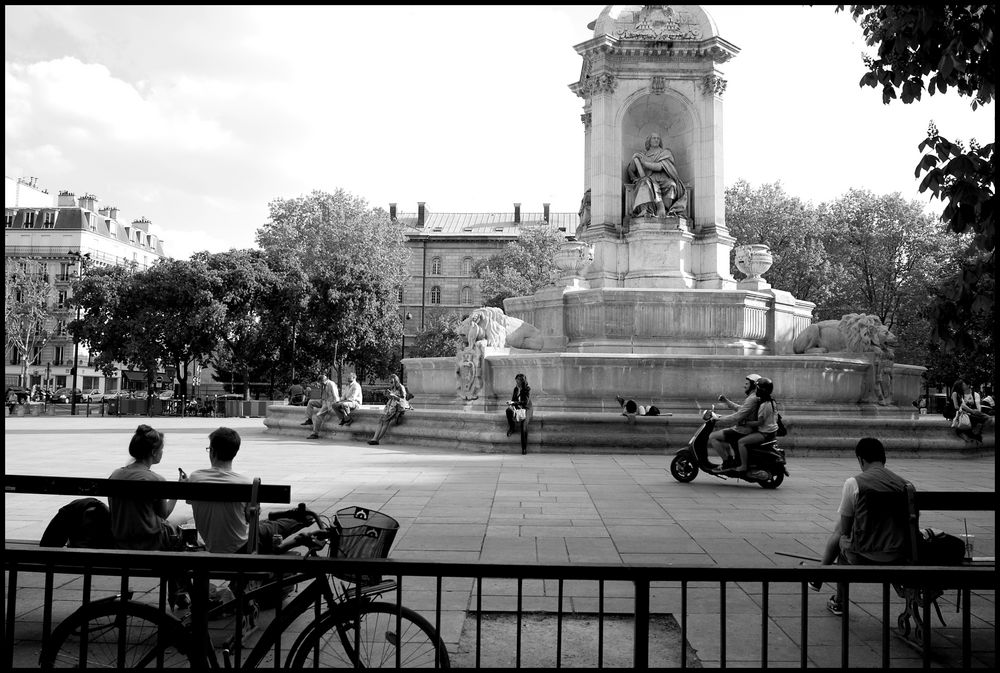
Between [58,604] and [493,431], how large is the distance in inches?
399

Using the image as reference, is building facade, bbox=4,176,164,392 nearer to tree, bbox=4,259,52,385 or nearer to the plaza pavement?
tree, bbox=4,259,52,385

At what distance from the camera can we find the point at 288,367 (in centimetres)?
4831

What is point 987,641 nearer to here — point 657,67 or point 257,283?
point 657,67

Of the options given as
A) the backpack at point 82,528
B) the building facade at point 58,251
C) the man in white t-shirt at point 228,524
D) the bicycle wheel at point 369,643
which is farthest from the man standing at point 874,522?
the building facade at point 58,251

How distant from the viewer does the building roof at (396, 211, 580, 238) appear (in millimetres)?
93625

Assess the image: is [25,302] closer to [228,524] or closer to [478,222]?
[478,222]

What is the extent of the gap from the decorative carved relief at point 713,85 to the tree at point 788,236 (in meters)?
27.3

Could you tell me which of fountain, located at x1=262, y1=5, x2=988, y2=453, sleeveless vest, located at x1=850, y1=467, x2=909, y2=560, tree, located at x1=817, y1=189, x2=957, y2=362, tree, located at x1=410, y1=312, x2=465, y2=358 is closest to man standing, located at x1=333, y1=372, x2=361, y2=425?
fountain, located at x1=262, y1=5, x2=988, y2=453

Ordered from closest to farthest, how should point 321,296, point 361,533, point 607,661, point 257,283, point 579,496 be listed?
→ point 361,533 < point 607,661 < point 579,496 < point 257,283 < point 321,296

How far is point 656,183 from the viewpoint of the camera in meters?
20.7

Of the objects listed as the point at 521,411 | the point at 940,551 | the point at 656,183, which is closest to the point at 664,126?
the point at 656,183

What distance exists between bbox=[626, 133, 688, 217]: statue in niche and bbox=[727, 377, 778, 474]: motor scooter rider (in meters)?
10.6

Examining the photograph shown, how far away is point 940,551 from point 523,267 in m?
49.0

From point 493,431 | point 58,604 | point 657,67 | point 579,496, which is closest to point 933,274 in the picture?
point 657,67
